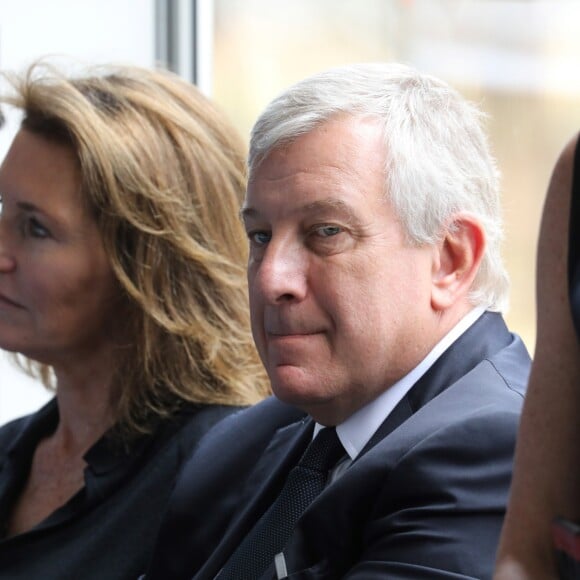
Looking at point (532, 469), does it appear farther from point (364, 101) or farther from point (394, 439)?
point (364, 101)

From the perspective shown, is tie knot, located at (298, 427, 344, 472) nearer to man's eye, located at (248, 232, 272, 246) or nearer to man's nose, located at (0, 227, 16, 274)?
man's eye, located at (248, 232, 272, 246)

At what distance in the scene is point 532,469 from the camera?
105 cm

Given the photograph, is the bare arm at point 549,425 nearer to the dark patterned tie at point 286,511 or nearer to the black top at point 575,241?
the black top at point 575,241

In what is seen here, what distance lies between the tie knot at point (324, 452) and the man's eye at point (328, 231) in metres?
0.28

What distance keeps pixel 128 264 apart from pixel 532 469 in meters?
1.37

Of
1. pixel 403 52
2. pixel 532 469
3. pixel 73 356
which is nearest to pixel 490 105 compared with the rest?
pixel 403 52

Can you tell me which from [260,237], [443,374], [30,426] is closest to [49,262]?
[30,426]

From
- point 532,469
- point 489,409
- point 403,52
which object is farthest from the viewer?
point 403,52

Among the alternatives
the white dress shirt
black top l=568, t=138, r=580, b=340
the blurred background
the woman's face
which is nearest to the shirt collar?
the white dress shirt

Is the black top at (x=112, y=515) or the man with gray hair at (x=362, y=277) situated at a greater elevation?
the man with gray hair at (x=362, y=277)

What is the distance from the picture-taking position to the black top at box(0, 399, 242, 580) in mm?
2135

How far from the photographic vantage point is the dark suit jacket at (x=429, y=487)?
4.50 feet

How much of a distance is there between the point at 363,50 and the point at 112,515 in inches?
57.4

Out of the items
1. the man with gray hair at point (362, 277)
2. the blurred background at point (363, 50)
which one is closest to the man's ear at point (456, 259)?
the man with gray hair at point (362, 277)
